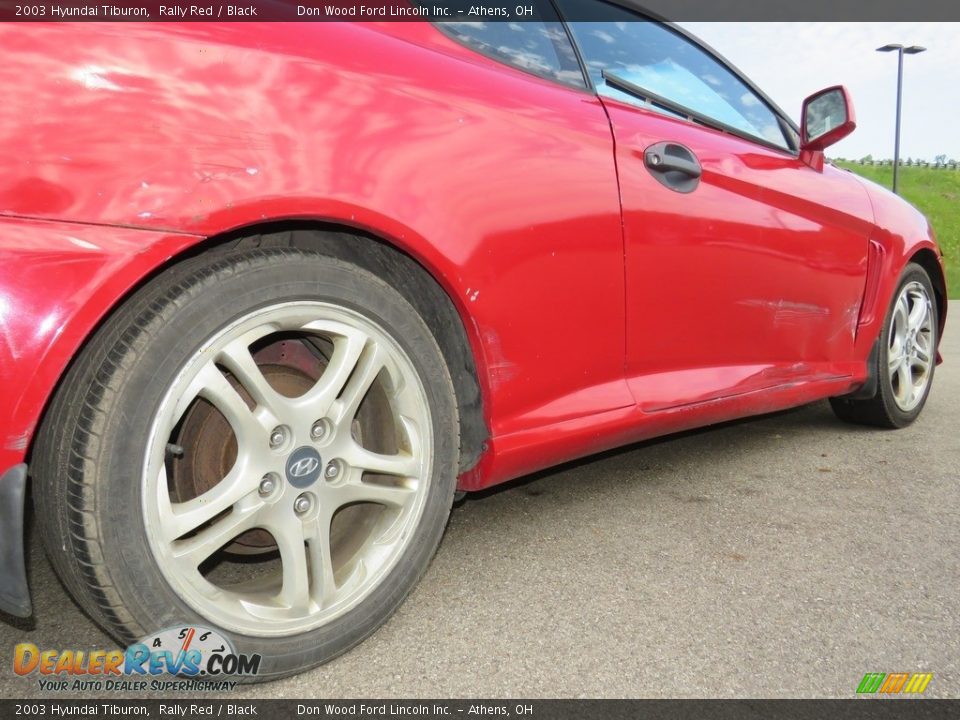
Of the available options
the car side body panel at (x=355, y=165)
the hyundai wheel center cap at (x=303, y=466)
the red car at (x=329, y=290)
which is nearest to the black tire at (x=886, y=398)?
the red car at (x=329, y=290)

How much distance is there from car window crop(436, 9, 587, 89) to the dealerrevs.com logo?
1426mm

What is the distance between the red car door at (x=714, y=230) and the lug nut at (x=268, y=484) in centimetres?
107

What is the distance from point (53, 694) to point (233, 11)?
132cm

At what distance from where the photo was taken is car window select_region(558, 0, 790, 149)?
7.79ft

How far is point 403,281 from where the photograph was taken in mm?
1845

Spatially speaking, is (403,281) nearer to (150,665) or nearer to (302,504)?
(302,504)

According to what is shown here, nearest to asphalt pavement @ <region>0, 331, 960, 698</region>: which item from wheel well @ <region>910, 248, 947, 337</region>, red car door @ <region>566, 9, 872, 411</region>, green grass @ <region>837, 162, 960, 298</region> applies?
red car door @ <region>566, 9, 872, 411</region>

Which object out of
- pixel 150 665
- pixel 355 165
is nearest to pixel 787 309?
pixel 355 165

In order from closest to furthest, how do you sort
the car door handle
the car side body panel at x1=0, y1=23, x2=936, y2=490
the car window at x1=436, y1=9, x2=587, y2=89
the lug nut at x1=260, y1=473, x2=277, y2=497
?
the car side body panel at x1=0, y1=23, x2=936, y2=490
the lug nut at x1=260, y1=473, x2=277, y2=497
the car window at x1=436, y1=9, x2=587, y2=89
the car door handle

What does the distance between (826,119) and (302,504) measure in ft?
8.37

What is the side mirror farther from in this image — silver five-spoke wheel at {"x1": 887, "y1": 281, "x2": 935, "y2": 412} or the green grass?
the green grass

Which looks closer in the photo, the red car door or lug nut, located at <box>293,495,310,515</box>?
lug nut, located at <box>293,495,310,515</box>

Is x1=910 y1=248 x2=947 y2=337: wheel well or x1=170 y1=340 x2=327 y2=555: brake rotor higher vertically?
x1=170 y1=340 x2=327 y2=555: brake rotor

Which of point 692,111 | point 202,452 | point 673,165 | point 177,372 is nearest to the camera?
point 177,372
